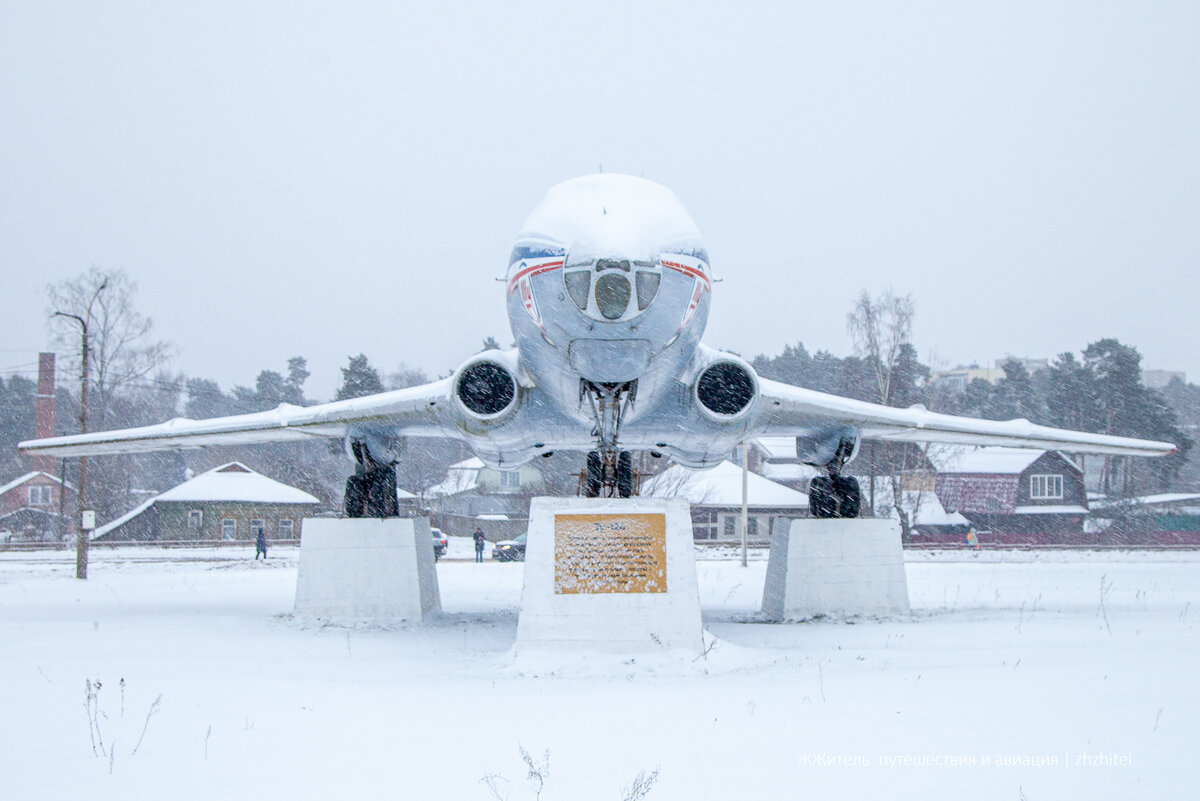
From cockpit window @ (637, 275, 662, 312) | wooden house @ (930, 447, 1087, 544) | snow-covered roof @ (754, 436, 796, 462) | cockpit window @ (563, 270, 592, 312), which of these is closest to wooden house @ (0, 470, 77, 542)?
snow-covered roof @ (754, 436, 796, 462)

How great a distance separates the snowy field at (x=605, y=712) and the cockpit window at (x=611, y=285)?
99.3 inches

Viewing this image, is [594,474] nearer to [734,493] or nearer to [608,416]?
[608,416]

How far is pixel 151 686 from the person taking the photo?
20.0 ft

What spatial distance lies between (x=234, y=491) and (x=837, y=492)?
31654 millimetres

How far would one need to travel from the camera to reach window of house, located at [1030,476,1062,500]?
129ft

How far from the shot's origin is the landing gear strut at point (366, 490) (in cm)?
1168

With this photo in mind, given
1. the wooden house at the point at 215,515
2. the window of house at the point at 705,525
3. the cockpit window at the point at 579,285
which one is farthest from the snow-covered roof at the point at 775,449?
the cockpit window at the point at 579,285

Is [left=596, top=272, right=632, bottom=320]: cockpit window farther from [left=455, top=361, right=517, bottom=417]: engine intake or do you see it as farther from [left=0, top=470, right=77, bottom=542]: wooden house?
[left=0, top=470, right=77, bottom=542]: wooden house

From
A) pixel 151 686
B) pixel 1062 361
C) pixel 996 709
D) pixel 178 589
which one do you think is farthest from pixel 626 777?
pixel 1062 361

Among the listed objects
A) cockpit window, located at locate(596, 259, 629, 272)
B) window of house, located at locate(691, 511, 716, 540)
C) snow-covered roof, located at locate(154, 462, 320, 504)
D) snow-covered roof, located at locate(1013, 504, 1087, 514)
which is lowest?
window of house, located at locate(691, 511, 716, 540)

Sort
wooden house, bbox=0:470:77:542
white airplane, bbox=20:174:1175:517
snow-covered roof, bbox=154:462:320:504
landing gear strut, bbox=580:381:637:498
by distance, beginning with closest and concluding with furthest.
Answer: white airplane, bbox=20:174:1175:517 → landing gear strut, bbox=580:381:637:498 → snow-covered roof, bbox=154:462:320:504 → wooden house, bbox=0:470:77:542

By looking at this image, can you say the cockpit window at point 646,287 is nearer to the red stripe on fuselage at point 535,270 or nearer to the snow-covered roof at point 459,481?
the red stripe on fuselage at point 535,270

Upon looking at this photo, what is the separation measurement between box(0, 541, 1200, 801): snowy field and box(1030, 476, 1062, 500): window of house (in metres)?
31.1

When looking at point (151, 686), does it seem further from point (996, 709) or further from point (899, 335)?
point (899, 335)
